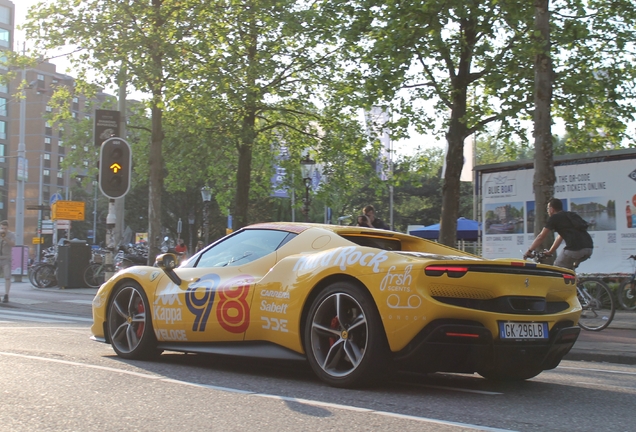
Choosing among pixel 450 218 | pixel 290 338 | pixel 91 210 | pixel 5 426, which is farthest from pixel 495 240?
pixel 91 210

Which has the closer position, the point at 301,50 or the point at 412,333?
the point at 412,333

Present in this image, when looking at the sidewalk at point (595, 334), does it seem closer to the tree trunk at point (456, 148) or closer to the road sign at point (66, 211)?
the tree trunk at point (456, 148)

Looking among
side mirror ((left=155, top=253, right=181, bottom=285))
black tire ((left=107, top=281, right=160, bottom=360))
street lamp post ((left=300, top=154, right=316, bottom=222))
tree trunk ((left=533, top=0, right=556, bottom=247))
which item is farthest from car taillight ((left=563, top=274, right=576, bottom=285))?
street lamp post ((left=300, top=154, right=316, bottom=222))

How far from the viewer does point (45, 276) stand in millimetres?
23922

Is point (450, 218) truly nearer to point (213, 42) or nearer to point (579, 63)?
point (579, 63)

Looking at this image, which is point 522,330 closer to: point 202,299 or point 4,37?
point 202,299

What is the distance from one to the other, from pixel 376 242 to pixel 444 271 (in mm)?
1358

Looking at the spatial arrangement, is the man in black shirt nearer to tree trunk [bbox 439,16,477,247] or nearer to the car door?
the car door

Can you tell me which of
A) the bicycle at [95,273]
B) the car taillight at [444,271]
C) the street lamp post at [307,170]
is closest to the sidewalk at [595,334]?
the bicycle at [95,273]

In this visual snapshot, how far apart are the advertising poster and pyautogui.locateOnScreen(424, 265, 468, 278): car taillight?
12002 millimetres

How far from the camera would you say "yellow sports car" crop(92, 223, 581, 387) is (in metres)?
5.34

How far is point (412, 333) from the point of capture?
17.4ft

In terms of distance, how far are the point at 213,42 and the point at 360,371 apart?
18.7 meters

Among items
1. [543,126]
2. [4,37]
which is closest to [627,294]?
[543,126]
